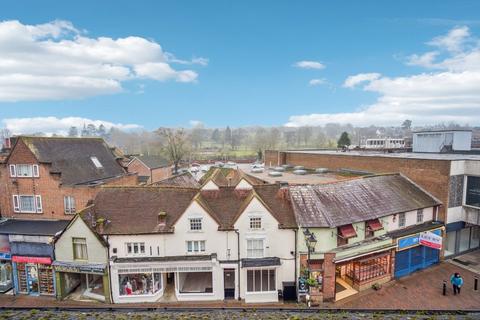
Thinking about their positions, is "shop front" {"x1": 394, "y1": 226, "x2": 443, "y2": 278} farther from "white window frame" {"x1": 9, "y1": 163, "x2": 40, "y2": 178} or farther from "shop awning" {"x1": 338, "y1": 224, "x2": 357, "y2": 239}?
"white window frame" {"x1": 9, "y1": 163, "x2": 40, "y2": 178}

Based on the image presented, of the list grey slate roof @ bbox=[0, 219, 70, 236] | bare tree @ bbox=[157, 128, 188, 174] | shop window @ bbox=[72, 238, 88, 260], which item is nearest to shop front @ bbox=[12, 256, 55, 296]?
grey slate roof @ bbox=[0, 219, 70, 236]

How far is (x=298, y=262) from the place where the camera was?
63.0ft

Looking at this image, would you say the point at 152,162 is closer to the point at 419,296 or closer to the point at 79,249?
the point at 79,249

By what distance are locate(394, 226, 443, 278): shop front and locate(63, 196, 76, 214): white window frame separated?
26410 mm

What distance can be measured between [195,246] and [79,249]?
8049mm

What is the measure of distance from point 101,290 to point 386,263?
21277mm

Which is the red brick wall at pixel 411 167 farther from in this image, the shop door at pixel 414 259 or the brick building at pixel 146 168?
the brick building at pixel 146 168

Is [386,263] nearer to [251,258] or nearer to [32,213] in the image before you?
[251,258]

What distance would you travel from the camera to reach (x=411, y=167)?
26562 millimetres

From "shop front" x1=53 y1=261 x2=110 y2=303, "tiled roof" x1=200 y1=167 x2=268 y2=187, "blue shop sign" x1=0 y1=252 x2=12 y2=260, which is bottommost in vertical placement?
"shop front" x1=53 y1=261 x2=110 y2=303

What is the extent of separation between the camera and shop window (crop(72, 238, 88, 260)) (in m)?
19.3

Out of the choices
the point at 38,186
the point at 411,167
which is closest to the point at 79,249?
the point at 38,186

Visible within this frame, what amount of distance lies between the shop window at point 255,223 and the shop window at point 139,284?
7.38 metres

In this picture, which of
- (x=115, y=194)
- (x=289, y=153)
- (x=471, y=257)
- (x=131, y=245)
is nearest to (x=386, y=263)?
(x=471, y=257)
